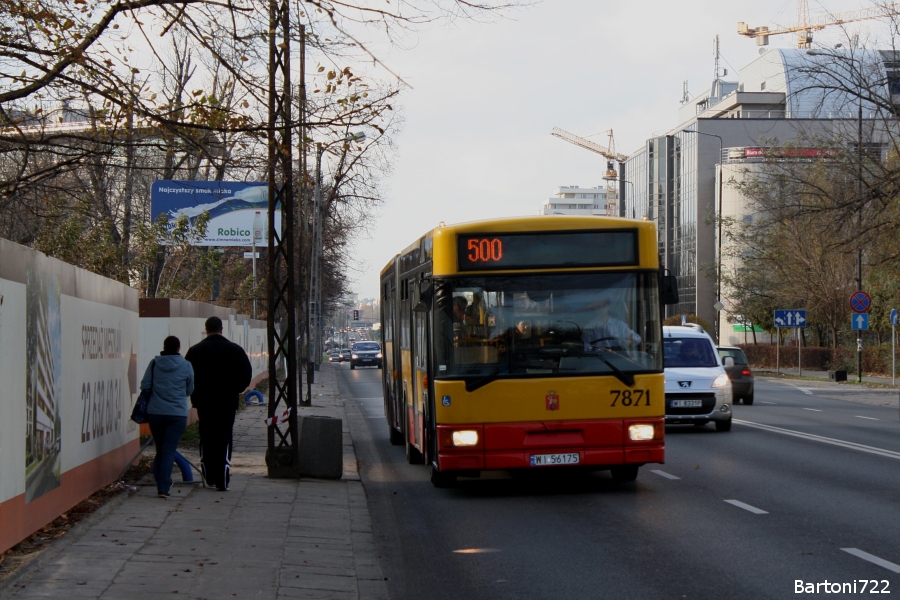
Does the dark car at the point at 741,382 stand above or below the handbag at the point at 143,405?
below

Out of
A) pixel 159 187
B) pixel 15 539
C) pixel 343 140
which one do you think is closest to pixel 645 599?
pixel 15 539

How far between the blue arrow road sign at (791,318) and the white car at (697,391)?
28.3m

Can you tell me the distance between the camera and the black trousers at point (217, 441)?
1225 cm

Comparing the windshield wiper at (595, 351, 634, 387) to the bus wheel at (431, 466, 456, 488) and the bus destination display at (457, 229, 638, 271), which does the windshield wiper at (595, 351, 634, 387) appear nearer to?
the bus destination display at (457, 229, 638, 271)

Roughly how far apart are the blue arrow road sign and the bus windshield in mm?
37323

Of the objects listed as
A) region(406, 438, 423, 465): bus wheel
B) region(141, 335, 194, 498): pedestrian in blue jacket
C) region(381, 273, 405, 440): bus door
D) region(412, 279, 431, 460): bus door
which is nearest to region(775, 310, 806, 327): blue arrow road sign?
region(381, 273, 405, 440): bus door

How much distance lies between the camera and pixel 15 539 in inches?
318

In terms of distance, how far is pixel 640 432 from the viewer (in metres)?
12.0

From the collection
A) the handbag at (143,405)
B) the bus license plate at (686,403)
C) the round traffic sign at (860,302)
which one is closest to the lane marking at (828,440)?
the bus license plate at (686,403)

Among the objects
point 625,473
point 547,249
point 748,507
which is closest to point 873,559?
point 748,507

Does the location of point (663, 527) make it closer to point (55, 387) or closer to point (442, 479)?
point (442, 479)

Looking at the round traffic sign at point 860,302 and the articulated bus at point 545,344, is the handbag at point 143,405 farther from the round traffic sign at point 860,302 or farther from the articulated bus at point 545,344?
the round traffic sign at point 860,302

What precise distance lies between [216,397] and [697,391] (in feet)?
33.2

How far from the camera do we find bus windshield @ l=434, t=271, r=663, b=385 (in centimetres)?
1181
